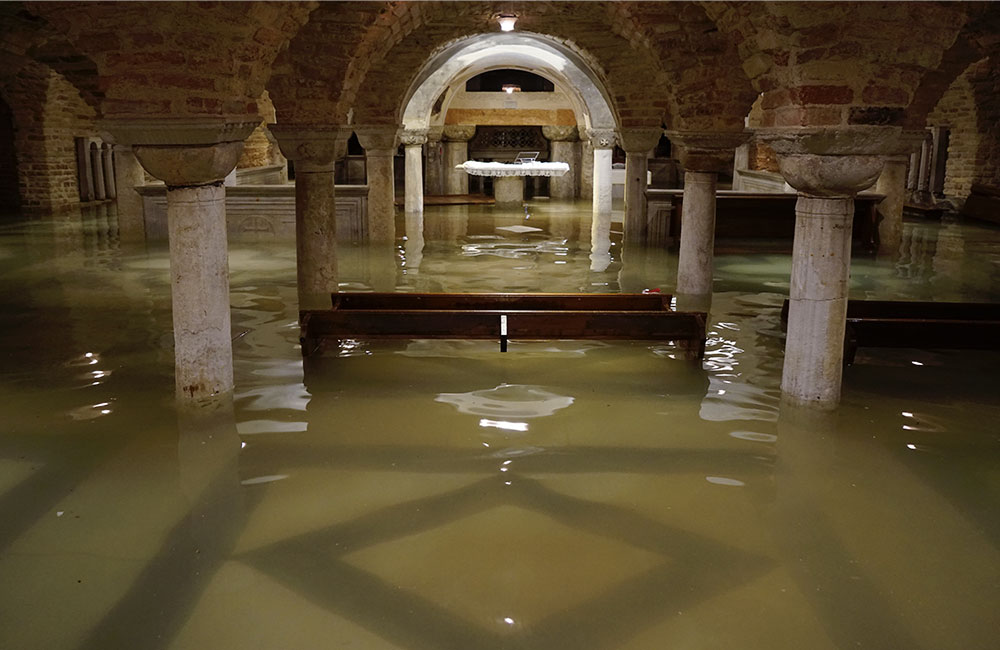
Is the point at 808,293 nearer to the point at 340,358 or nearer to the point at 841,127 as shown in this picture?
the point at 841,127

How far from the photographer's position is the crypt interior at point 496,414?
124 inches

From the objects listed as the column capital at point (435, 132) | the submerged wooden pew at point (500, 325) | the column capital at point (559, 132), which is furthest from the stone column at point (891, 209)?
the column capital at point (435, 132)

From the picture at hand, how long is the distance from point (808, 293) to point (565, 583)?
2693 millimetres

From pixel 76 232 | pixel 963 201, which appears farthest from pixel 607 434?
pixel 963 201

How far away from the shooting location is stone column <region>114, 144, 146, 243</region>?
12.7 metres

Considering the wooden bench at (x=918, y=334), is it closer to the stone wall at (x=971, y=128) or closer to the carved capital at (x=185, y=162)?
the carved capital at (x=185, y=162)

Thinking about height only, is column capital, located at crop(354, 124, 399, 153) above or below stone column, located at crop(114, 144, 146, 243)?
above

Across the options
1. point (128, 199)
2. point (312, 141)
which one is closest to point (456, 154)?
point (128, 199)

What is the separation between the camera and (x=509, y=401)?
17.8 feet

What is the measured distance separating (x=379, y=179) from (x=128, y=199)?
370 cm

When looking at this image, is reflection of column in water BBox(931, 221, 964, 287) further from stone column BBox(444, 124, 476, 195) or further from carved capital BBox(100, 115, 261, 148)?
stone column BBox(444, 124, 476, 195)

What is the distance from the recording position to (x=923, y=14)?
452 cm

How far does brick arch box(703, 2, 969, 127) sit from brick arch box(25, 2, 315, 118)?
9.64ft

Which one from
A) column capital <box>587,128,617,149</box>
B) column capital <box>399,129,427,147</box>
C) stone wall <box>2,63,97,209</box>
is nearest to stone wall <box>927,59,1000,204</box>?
column capital <box>587,128,617,149</box>
